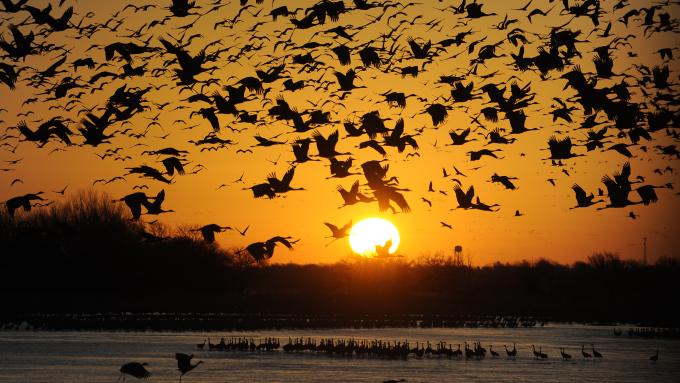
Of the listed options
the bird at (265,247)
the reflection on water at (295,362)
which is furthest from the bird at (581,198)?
the reflection on water at (295,362)

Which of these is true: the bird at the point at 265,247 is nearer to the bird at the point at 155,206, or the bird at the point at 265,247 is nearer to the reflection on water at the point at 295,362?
the bird at the point at 155,206

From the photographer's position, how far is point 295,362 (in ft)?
200

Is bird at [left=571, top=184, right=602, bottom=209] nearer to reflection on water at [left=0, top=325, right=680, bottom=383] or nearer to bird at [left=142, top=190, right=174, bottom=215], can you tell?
bird at [left=142, top=190, right=174, bottom=215]

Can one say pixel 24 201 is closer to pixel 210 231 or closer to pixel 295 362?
pixel 210 231

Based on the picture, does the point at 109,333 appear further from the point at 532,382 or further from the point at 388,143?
the point at 388,143

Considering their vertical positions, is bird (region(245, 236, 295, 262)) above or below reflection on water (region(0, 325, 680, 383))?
above

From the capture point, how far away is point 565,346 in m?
77.3

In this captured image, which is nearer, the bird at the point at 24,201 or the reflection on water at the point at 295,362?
the bird at the point at 24,201

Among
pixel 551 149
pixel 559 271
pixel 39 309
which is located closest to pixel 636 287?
pixel 559 271

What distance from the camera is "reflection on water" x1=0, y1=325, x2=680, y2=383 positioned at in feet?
180

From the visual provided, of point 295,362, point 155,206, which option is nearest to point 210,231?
point 155,206

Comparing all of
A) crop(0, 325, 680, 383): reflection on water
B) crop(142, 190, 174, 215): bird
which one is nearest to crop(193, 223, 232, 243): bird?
crop(142, 190, 174, 215): bird

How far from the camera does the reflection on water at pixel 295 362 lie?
54.8 m

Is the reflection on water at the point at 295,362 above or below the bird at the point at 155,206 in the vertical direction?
below
